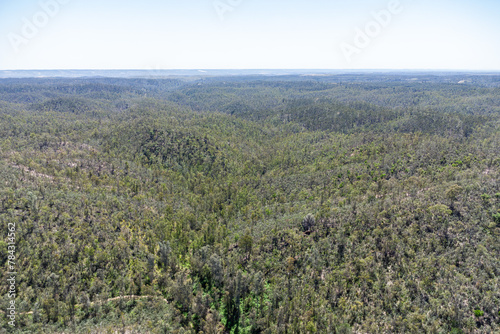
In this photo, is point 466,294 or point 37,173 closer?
point 466,294

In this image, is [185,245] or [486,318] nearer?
[486,318]

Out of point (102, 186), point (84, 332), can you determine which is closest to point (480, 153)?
point (84, 332)

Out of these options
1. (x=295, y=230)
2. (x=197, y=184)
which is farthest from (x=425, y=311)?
(x=197, y=184)

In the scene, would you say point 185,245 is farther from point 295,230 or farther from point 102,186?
point 102,186

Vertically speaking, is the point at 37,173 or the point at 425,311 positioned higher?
the point at 37,173

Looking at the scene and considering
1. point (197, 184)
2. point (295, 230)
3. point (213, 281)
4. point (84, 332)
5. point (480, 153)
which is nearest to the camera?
point (84, 332)

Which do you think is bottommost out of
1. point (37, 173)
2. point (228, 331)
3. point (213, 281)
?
point (228, 331)

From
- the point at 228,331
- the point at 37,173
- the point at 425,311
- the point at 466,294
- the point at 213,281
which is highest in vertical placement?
the point at 37,173

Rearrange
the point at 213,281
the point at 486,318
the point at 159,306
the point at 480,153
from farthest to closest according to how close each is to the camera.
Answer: the point at 480,153
the point at 213,281
the point at 159,306
the point at 486,318

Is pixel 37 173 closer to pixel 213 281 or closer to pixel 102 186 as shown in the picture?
pixel 102 186
